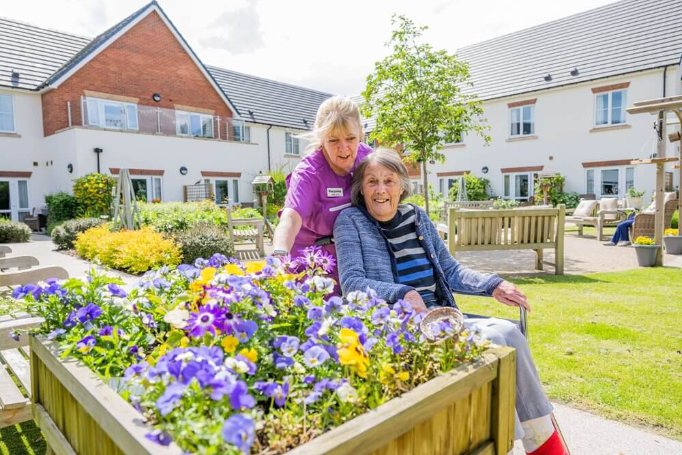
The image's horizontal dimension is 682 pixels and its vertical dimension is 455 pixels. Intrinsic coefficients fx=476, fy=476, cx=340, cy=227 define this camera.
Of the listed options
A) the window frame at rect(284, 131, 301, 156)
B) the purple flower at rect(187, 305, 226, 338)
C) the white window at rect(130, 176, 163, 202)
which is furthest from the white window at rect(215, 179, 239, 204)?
the purple flower at rect(187, 305, 226, 338)

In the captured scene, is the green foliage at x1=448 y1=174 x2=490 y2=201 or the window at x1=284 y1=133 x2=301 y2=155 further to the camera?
the window at x1=284 y1=133 x2=301 y2=155

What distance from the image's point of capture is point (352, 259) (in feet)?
8.24

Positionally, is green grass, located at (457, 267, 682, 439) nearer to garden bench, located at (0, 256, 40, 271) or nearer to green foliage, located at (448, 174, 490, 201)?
garden bench, located at (0, 256, 40, 271)

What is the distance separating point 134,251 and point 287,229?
710 cm

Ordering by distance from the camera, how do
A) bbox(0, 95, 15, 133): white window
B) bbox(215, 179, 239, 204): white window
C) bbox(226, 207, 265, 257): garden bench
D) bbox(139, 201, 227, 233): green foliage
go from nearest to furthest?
bbox(226, 207, 265, 257): garden bench < bbox(139, 201, 227, 233): green foliage < bbox(0, 95, 15, 133): white window < bbox(215, 179, 239, 204): white window

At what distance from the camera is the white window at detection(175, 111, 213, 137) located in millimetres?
21812

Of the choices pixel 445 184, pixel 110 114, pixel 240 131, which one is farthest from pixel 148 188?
pixel 445 184

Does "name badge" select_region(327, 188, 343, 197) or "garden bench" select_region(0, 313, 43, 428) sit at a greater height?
"name badge" select_region(327, 188, 343, 197)

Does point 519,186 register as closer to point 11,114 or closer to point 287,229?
point 11,114

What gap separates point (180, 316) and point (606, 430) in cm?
259

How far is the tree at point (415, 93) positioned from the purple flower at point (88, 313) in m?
8.89

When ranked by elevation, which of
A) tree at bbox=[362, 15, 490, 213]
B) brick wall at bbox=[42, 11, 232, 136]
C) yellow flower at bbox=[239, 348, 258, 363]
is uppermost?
brick wall at bbox=[42, 11, 232, 136]

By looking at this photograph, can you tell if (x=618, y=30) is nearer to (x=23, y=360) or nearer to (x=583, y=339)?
(x=583, y=339)

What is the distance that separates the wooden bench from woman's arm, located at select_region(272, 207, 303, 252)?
524 cm
